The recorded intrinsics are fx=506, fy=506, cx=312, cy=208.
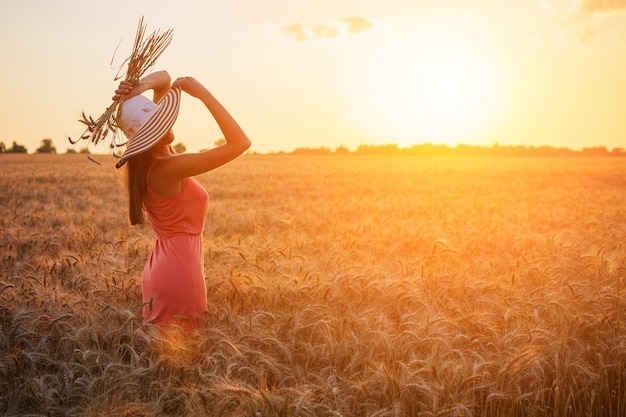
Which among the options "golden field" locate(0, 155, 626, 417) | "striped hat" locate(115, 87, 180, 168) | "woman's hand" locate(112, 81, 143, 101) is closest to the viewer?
"golden field" locate(0, 155, 626, 417)

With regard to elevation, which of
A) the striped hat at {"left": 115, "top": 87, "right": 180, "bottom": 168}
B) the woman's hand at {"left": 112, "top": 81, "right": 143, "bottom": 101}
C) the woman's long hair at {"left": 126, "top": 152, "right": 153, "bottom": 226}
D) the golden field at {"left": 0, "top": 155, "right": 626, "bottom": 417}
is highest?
the woman's hand at {"left": 112, "top": 81, "right": 143, "bottom": 101}

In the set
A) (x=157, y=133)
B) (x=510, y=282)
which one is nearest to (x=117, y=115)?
(x=157, y=133)

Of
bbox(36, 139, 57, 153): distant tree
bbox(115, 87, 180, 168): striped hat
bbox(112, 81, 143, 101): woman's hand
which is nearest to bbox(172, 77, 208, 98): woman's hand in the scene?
bbox(115, 87, 180, 168): striped hat

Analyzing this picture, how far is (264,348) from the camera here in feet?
10.8

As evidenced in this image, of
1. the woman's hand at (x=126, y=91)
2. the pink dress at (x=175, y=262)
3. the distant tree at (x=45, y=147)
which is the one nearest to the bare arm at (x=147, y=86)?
the woman's hand at (x=126, y=91)

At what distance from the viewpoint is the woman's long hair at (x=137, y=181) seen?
321 cm

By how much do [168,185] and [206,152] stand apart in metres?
0.35

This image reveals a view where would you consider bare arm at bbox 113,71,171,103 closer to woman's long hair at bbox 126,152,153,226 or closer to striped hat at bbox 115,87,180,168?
striped hat at bbox 115,87,180,168

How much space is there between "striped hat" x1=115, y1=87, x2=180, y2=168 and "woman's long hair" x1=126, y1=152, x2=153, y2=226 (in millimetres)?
146

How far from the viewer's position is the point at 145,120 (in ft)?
9.89

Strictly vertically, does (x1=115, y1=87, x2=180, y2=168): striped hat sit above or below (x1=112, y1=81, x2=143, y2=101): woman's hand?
below

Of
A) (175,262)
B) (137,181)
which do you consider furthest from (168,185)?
(175,262)

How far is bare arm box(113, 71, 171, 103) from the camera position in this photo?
3184 millimetres

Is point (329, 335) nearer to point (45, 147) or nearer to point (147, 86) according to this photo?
point (147, 86)
